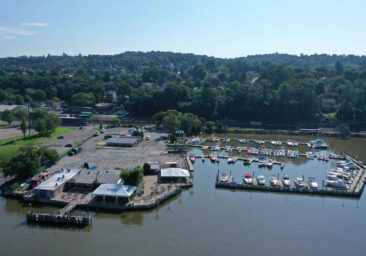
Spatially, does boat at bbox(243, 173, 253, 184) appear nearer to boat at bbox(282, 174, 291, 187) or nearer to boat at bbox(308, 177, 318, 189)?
boat at bbox(282, 174, 291, 187)

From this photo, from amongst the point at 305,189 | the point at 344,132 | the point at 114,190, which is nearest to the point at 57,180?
the point at 114,190

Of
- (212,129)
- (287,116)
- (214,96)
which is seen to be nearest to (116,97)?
(214,96)

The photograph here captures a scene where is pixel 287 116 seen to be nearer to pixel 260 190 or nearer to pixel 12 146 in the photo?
pixel 260 190

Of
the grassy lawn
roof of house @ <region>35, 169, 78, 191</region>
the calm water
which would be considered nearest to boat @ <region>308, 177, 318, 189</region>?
the calm water

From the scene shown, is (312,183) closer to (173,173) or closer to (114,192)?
(173,173)

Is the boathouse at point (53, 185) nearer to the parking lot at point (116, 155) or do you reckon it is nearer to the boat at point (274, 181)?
the parking lot at point (116, 155)
